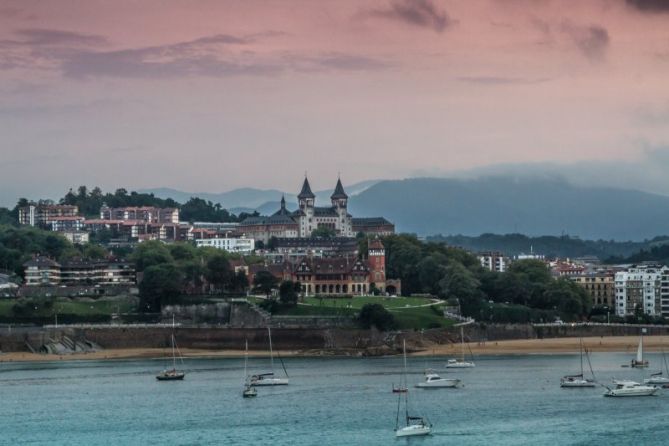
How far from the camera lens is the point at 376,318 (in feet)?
376

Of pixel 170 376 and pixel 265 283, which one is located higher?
pixel 265 283

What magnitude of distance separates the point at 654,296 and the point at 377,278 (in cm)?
2719

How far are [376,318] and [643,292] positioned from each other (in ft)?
138

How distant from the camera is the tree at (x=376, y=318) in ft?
377

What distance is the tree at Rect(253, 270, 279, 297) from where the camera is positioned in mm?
130250

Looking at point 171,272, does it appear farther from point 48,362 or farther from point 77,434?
point 77,434

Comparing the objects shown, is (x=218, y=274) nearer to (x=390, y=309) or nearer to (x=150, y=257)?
(x=150, y=257)

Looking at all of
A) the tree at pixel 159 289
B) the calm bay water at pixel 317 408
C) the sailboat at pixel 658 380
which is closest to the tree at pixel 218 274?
the tree at pixel 159 289

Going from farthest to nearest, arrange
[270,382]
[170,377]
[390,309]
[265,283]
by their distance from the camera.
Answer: [265,283], [390,309], [170,377], [270,382]

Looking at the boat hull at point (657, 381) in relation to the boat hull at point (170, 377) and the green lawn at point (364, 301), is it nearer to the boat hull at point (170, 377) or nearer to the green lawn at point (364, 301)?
the boat hull at point (170, 377)

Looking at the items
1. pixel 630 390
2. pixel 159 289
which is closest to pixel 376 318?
pixel 159 289

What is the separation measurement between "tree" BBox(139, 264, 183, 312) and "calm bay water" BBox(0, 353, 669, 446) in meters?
25.7

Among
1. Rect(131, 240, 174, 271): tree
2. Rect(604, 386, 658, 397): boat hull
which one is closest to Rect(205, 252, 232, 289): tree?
Rect(131, 240, 174, 271): tree

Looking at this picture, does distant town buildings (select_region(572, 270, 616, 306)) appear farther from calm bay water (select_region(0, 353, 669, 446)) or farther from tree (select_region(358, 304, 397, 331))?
calm bay water (select_region(0, 353, 669, 446))
